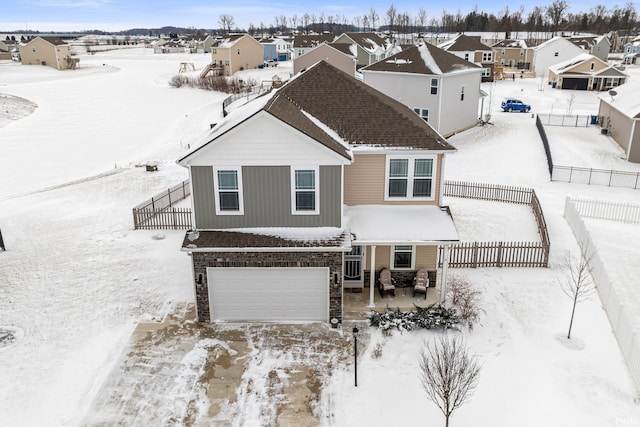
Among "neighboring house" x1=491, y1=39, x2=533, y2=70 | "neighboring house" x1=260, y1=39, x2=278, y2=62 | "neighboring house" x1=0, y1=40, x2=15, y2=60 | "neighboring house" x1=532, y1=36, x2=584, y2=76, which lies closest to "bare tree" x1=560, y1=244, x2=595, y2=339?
"neighboring house" x1=532, y1=36, x2=584, y2=76

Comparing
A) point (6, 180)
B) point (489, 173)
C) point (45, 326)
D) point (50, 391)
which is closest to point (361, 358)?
point (50, 391)

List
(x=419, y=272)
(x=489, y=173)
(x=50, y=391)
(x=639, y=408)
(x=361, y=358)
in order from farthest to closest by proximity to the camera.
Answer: (x=489, y=173)
(x=419, y=272)
(x=361, y=358)
(x=50, y=391)
(x=639, y=408)

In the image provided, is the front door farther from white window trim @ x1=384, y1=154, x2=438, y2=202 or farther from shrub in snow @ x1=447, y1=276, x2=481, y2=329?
shrub in snow @ x1=447, y1=276, x2=481, y2=329

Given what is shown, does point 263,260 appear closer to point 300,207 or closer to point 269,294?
point 269,294

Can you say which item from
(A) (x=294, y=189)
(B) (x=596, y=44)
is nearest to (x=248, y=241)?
(A) (x=294, y=189)

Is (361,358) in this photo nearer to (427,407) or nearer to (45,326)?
(427,407)

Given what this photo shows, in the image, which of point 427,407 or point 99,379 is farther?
point 99,379
